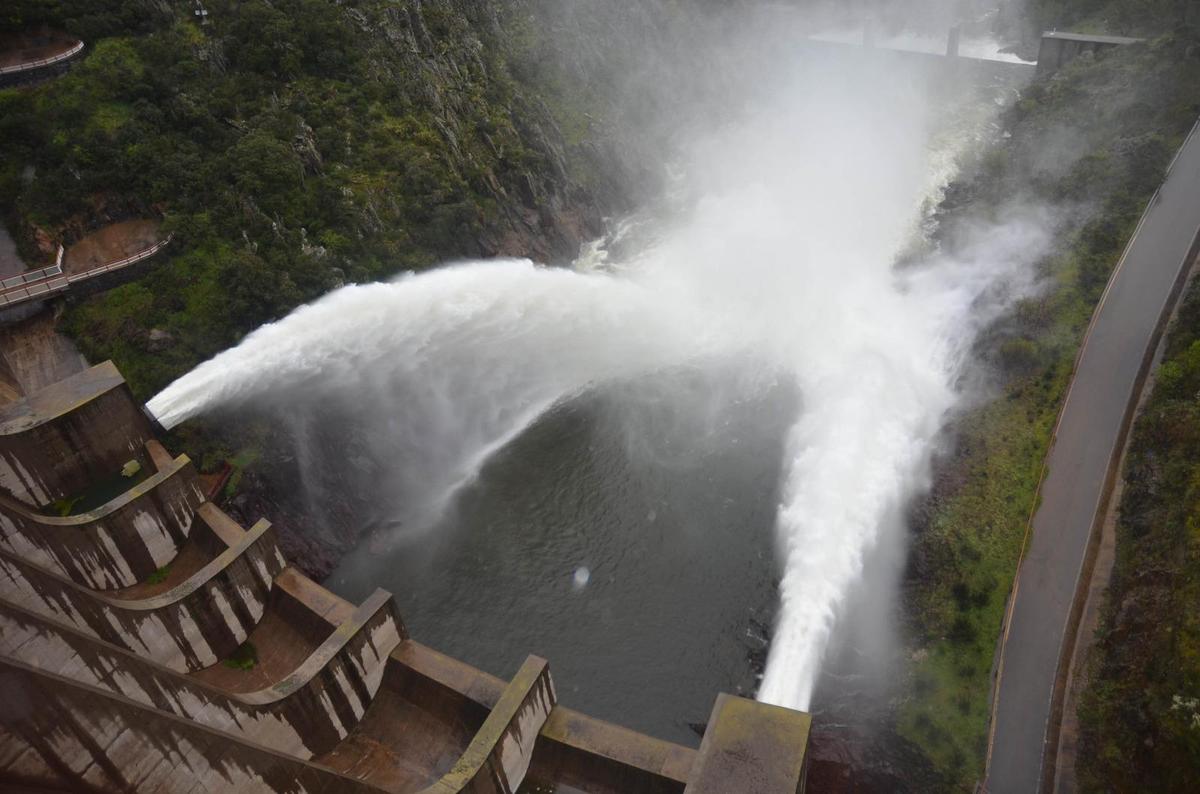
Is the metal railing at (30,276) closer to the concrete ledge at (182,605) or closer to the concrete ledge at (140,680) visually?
the concrete ledge at (182,605)

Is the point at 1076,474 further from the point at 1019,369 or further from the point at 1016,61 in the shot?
the point at 1016,61

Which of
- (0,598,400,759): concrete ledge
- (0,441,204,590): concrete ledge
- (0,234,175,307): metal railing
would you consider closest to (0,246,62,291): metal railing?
(0,234,175,307): metal railing

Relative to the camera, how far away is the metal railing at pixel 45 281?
38656 millimetres

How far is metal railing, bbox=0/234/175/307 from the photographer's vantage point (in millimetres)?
38656

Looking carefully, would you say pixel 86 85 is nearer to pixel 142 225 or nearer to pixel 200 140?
pixel 200 140

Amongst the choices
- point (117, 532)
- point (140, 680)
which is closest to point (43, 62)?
point (117, 532)

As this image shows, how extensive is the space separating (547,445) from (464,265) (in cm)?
1780

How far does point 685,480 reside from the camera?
3875cm

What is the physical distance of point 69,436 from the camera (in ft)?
98.8

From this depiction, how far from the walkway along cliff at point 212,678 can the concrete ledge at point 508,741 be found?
65 millimetres

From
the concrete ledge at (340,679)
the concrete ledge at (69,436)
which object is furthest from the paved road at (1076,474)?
the concrete ledge at (69,436)

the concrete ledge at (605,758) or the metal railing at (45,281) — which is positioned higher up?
the metal railing at (45,281)

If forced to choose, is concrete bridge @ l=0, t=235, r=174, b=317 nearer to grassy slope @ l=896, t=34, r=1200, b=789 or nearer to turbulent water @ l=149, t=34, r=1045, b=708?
turbulent water @ l=149, t=34, r=1045, b=708

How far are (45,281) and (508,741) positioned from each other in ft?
120
